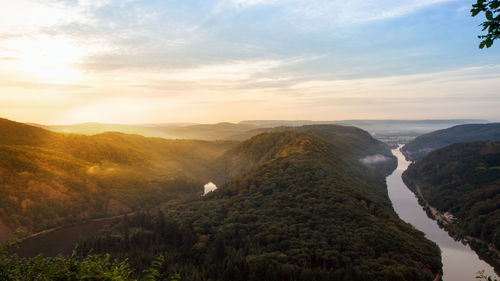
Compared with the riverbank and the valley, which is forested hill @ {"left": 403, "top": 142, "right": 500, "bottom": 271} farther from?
the valley

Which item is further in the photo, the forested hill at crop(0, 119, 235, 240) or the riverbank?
the forested hill at crop(0, 119, 235, 240)

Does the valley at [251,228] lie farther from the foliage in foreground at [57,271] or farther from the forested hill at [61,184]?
the foliage in foreground at [57,271]

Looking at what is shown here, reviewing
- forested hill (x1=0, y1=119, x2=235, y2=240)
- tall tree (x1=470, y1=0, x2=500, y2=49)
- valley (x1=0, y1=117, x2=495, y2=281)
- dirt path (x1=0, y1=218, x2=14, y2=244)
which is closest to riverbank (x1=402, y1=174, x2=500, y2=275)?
valley (x1=0, y1=117, x2=495, y2=281)

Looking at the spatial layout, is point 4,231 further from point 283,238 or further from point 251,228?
point 283,238

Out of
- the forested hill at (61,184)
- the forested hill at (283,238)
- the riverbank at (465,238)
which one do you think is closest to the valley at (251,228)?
the forested hill at (283,238)

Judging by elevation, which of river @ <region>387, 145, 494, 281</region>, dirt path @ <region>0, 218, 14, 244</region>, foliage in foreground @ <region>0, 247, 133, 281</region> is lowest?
river @ <region>387, 145, 494, 281</region>

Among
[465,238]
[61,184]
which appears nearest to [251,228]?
[465,238]

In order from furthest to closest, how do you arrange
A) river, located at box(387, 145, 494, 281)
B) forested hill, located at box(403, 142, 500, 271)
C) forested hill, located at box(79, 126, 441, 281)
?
forested hill, located at box(403, 142, 500, 271)
river, located at box(387, 145, 494, 281)
forested hill, located at box(79, 126, 441, 281)
